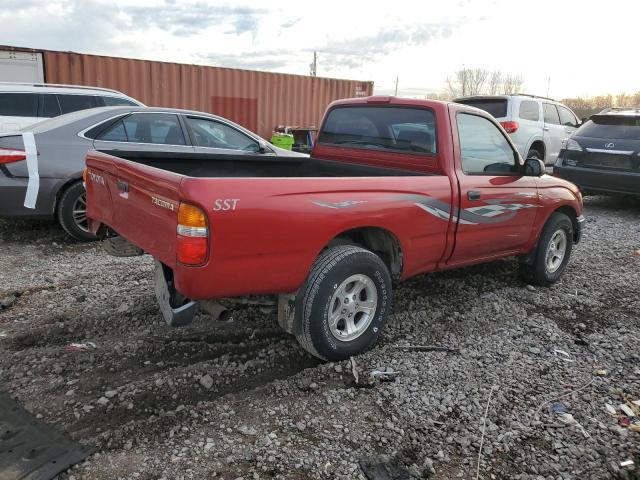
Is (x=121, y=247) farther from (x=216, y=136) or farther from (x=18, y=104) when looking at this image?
(x=18, y=104)

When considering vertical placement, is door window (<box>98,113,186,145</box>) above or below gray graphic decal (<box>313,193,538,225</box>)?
above

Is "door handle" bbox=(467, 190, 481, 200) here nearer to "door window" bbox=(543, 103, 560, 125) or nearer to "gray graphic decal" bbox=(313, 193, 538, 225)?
"gray graphic decal" bbox=(313, 193, 538, 225)

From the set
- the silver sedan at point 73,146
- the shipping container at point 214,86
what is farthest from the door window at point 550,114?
the silver sedan at point 73,146

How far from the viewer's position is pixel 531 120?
38.0ft

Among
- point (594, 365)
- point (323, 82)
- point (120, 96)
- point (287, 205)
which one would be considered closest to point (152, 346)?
point (287, 205)

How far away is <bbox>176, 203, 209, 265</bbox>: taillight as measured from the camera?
263 cm

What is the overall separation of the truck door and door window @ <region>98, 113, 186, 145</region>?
12.4 ft

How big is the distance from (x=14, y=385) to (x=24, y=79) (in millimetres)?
10925

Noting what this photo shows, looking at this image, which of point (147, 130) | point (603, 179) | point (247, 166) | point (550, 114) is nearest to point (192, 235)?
point (247, 166)

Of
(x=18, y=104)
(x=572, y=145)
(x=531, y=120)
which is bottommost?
(x=572, y=145)

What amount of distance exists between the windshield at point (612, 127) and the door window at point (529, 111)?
1.97 m

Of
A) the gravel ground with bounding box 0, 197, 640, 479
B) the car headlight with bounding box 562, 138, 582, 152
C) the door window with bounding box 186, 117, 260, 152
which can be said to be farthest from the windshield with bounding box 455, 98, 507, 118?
the gravel ground with bounding box 0, 197, 640, 479

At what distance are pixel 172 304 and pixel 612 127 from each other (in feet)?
29.0

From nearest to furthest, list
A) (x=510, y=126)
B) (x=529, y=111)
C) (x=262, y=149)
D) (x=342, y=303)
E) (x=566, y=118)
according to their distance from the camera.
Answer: (x=342, y=303), (x=262, y=149), (x=510, y=126), (x=529, y=111), (x=566, y=118)
